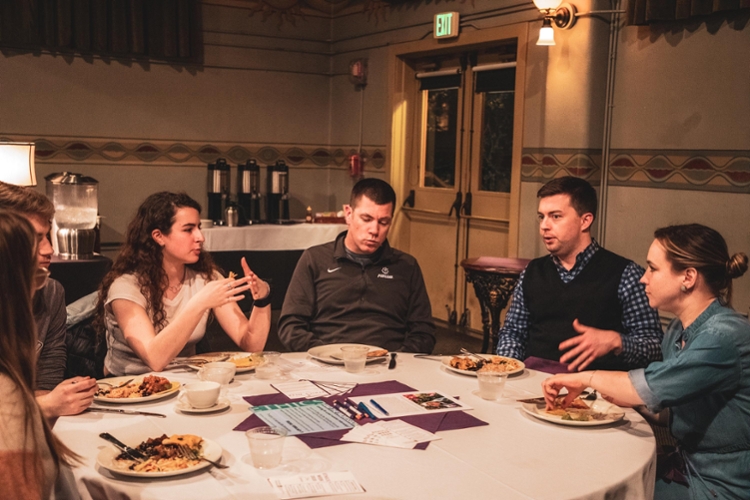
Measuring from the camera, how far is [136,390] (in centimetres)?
219

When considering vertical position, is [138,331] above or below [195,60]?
below

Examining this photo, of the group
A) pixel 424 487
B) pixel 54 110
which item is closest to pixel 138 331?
pixel 424 487

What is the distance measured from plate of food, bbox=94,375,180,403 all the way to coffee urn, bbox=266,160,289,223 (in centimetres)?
513

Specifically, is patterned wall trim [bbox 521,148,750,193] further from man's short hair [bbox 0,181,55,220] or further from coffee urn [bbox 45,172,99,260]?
man's short hair [bbox 0,181,55,220]

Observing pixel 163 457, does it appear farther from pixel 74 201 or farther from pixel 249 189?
pixel 249 189

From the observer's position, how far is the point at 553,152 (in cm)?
567

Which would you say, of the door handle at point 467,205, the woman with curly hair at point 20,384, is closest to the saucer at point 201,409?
the woman with curly hair at point 20,384

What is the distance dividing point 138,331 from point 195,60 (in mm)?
5491

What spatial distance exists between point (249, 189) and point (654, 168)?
3.70m

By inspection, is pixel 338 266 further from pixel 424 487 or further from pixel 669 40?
pixel 669 40

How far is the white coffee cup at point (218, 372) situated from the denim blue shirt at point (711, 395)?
1.13m

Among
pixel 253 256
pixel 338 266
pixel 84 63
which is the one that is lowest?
pixel 253 256

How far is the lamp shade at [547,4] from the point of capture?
536 centimetres

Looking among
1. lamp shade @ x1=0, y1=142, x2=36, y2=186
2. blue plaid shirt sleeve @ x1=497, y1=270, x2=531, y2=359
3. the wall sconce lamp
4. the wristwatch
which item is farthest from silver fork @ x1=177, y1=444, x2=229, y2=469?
the wall sconce lamp
